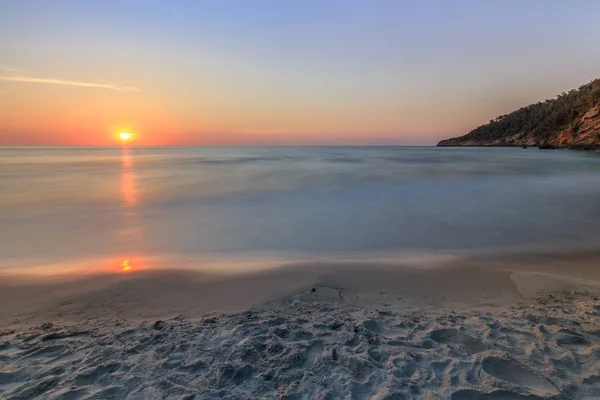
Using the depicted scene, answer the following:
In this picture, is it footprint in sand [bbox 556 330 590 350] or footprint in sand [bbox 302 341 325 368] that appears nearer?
footprint in sand [bbox 302 341 325 368]

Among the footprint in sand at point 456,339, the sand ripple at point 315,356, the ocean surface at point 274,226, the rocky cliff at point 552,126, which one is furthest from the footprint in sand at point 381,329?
the rocky cliff at point 552,126

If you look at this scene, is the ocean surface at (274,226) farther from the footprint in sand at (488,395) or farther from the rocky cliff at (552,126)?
the rocky cliff at (552,126)

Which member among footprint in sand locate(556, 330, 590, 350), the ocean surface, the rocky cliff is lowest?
the ocean surface

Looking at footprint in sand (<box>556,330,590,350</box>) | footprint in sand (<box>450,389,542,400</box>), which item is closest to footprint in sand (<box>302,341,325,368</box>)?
footprint in sand (<box>450,389,542,400</box>)

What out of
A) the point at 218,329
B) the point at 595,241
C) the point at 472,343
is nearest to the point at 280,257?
the point at 218,329

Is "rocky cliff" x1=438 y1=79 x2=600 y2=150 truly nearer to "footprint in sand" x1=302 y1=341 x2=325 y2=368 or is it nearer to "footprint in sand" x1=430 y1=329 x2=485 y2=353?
"footprint in sand" x1=430 y1=329 x2=485 y2=353

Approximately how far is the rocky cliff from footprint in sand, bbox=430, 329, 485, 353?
60.4 m

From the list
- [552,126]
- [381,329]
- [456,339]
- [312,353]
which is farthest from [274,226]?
[552,126]

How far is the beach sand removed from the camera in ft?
7.64

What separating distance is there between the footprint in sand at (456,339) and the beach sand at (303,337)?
0.01 meters

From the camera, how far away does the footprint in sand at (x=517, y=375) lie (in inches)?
90.3

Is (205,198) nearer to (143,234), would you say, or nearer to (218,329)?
(143,234)

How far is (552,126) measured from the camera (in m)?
76.3

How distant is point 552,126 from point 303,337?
315 ft
